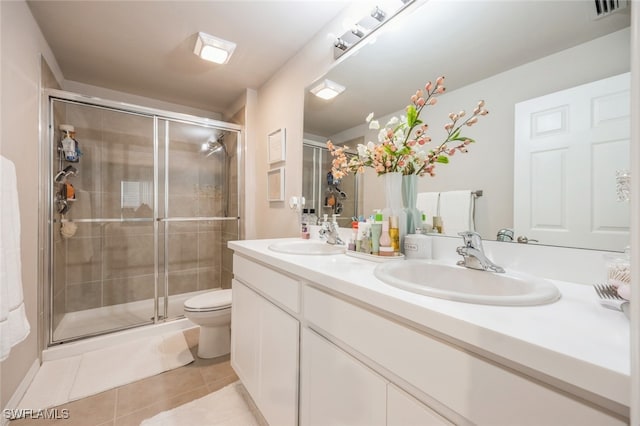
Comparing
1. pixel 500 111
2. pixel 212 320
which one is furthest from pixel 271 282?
pixel 500 111

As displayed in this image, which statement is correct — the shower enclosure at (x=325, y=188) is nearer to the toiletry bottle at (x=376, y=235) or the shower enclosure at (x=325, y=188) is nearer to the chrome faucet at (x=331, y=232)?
the chrome faucet at (x=331, y=232)

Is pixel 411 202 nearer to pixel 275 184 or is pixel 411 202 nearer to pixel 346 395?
pixel 346 395

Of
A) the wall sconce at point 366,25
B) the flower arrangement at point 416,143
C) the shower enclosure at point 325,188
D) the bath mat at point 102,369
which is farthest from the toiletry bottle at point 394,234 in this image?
the bath mat at point 102,369

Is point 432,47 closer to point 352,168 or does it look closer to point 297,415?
point 352,168

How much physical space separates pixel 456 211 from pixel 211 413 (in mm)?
1574

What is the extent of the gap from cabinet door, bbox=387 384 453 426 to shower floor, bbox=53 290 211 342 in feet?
7.96

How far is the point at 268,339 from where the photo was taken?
1.17 meters

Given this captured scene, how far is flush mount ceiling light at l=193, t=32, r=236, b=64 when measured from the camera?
6.08 feet

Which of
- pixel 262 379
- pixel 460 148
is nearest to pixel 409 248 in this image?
pixel 460 148

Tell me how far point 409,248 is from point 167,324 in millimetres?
2268

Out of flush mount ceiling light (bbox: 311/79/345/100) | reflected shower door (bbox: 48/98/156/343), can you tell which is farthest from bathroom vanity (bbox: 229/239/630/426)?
reflected shower door (bbox: 48/98/156/343)

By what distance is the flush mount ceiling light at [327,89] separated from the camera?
1.69 m

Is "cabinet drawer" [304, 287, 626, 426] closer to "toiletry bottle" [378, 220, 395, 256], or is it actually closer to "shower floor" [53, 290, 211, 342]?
"toiletry bottle" [378, 220, 395, 256]

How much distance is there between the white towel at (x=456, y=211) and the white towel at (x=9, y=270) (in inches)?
67.7
